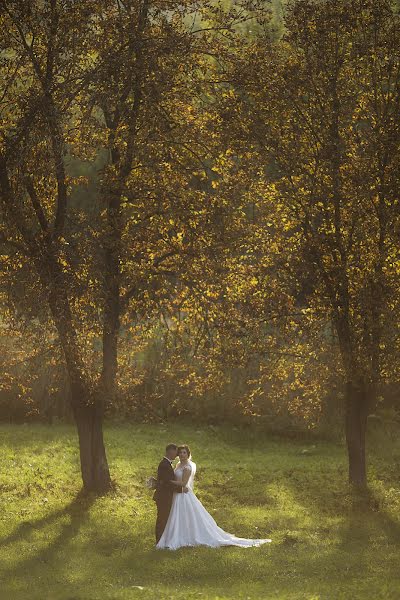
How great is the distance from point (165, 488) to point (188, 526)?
84 cm

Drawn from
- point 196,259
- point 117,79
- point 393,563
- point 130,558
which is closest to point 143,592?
point 130,558

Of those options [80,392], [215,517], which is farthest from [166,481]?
[80,392]

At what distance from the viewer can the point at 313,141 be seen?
24406mm

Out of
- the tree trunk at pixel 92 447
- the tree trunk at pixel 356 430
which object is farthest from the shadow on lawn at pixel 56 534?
the tree trunk at pixel 356 430

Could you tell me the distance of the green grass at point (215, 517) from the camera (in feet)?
53.1

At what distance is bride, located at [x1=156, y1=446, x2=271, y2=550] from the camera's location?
61.9ft

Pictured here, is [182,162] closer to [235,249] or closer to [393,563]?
[235,249]

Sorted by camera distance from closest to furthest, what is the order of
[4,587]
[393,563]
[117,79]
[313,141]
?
[4,587] → [393,563] → [117,79] → [313,141]

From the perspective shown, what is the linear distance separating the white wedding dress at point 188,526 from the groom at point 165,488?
0.32 feet

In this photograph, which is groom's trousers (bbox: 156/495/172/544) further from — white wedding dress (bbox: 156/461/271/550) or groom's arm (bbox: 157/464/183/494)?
groom's arm (bbox: 157/464/183/494)

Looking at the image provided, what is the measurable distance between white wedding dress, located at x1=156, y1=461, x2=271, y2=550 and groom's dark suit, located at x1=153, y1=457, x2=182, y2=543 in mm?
95

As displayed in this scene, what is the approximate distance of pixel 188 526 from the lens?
1898 cm

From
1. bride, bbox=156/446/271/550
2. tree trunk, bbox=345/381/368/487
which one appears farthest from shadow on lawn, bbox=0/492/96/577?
tree trunk, bbox=345/381/368/487

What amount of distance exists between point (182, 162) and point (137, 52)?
2.90m
